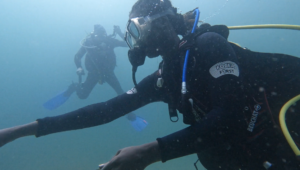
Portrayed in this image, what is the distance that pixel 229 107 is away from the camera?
1.19 metres

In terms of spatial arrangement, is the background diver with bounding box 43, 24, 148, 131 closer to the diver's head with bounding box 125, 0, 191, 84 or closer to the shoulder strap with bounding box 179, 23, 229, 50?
the diver's head with bounding box 125, 0, 191, 84

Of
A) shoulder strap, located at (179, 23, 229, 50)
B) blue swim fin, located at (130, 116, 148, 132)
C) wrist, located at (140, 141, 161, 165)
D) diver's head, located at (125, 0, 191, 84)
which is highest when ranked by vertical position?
diver's head, located at (125, 0, 191, 84)

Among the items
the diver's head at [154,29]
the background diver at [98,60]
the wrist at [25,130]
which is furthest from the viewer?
the background diver at [98,60]

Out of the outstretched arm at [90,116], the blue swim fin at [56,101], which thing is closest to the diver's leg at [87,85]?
the blue swim fin at [56,101]

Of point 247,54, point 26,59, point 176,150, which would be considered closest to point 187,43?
point 247,54

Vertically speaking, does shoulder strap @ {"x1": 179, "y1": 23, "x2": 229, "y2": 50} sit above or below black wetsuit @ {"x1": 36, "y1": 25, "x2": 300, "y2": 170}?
above

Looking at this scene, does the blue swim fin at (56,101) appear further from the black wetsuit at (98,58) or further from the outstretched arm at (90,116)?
the outstretched arm at (90,116)

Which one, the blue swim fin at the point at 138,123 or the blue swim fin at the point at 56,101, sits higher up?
the blue swim fin at the point at 56,101

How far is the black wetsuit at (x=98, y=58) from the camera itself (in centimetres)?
925

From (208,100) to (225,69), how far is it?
0.45m

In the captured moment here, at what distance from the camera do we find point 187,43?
1.51 meters

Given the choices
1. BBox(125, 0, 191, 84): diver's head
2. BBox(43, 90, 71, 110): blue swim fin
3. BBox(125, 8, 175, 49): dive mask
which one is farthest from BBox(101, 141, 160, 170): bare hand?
BBox(43, 90, 71, 110): blue swim fin

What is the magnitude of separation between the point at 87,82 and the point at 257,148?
32.6ft

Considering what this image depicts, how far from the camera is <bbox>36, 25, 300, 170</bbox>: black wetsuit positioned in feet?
3.90
